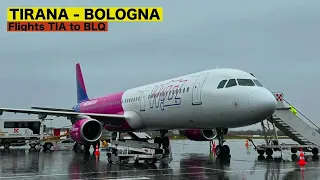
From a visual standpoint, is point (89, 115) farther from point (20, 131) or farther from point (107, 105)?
point (20, 131)

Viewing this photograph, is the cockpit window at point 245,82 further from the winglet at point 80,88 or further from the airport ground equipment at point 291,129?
the winglet at point 80,88

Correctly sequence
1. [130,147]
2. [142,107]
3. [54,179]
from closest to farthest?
Result: [54,179], [130,147], [142,107]

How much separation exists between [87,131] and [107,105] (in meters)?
5.60

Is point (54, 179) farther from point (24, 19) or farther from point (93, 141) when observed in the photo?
point (24, 19)

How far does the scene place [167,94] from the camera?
693 inches

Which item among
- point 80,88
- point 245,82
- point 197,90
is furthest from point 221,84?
point 80,88

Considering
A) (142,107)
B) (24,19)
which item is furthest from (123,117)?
(24,19)

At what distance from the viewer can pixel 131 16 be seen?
20125mm

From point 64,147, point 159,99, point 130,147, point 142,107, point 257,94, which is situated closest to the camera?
point 257,94

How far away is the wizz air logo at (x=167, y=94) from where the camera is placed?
16734 millimetres

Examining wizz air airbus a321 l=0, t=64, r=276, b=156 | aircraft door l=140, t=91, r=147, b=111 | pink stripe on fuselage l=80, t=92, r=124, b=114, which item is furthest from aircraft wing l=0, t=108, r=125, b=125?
aircraft door l=140, t=91, r=147, b=111

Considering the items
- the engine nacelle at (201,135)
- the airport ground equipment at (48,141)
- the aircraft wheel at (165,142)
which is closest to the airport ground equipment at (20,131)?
the airport ground equipment at (48,141)

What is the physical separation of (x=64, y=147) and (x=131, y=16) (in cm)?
1481

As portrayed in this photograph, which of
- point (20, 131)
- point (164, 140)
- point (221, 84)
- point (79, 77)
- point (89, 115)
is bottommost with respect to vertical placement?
point (164, 140)
